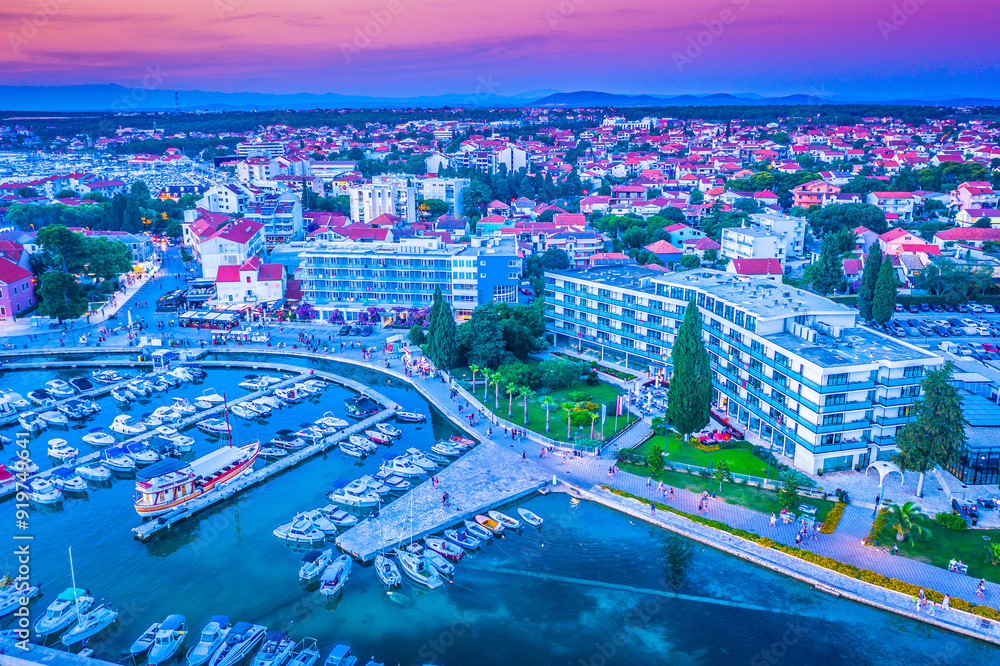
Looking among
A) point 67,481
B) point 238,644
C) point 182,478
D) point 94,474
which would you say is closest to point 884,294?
point 182,478

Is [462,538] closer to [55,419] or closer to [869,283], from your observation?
[55,419]

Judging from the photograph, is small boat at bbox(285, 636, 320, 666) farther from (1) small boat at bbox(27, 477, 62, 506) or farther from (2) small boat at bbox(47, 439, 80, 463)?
(2) small boat at bbox(47, 439, 80, 463)

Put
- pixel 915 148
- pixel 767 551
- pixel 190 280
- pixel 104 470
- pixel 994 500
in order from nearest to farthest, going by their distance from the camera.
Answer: pixel 767 551 → pixel 994 500 → pixel 104 470 → pixel 190 280 → pixel 915 148

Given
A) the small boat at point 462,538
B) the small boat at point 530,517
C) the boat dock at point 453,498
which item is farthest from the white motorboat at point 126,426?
the small boat at point 530,517

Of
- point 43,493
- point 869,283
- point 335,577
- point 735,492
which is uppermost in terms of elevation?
point 869,283

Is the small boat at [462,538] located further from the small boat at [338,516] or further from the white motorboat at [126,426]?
the white motorboat at [126,426]

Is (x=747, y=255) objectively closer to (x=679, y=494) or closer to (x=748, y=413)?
(x=748, y=413)

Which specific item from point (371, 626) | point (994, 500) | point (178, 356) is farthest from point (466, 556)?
point (178, 356)
